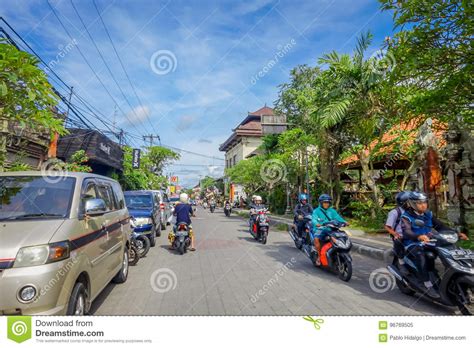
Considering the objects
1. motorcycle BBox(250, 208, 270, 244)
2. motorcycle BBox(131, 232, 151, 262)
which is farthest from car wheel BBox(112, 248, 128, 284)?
motorcycle BBox(250, 208, 270, 244)

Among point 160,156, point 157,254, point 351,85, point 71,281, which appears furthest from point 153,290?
point 160,156

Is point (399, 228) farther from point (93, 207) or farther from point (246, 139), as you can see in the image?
point (246, 139)

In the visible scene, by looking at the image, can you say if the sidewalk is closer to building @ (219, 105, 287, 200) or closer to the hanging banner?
the hanging banner

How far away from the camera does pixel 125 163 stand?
25.8 m

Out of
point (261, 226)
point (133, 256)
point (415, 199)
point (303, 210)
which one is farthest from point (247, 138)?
point (415, 199)

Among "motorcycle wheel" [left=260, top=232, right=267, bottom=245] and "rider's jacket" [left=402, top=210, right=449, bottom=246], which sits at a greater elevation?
"rider's jacket" [left=402, top=210, right=449, bottom=246]

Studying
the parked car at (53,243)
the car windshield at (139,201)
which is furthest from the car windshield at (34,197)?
the car windshield at (139,201)

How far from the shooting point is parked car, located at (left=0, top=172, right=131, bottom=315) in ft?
10.3

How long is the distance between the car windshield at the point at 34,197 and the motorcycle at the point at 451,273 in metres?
4.64

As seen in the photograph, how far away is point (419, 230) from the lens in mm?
5199

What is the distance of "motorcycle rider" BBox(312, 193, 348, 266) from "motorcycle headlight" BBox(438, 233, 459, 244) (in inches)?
92.0

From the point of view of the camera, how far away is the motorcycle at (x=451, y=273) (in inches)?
169

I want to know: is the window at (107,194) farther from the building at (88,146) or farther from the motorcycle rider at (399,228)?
the building at (88,146)
